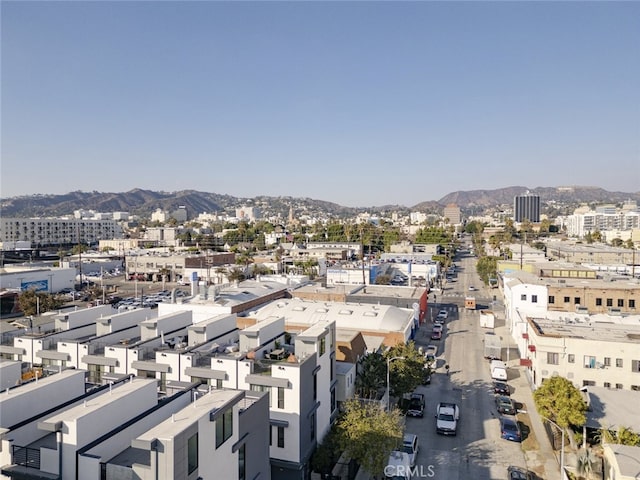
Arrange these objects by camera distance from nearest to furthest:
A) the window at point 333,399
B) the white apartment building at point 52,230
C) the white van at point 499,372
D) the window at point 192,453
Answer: the window at point 192,453
the window at point 333,399
the white van at point 499,372
the white apartment building at point 52,230

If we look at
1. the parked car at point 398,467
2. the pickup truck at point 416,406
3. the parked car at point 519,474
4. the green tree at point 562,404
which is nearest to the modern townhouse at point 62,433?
the parked car at point 398,467

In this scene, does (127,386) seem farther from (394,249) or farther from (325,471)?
(394,249)

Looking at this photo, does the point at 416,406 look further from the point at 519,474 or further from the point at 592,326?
the point at 592,326

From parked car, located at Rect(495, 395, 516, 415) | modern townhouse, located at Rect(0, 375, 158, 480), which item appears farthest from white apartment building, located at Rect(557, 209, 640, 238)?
modern townhouse, located at Rect(0, 375, 158, 480)

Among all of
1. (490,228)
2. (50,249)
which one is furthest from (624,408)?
(490,228)

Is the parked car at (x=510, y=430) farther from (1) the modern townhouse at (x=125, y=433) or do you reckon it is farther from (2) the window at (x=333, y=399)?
(1) the modern townhouse at (x=125, y=433)

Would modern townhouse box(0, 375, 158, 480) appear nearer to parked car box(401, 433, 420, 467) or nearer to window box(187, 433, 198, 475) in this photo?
window box(187, 433, 198, 475)
